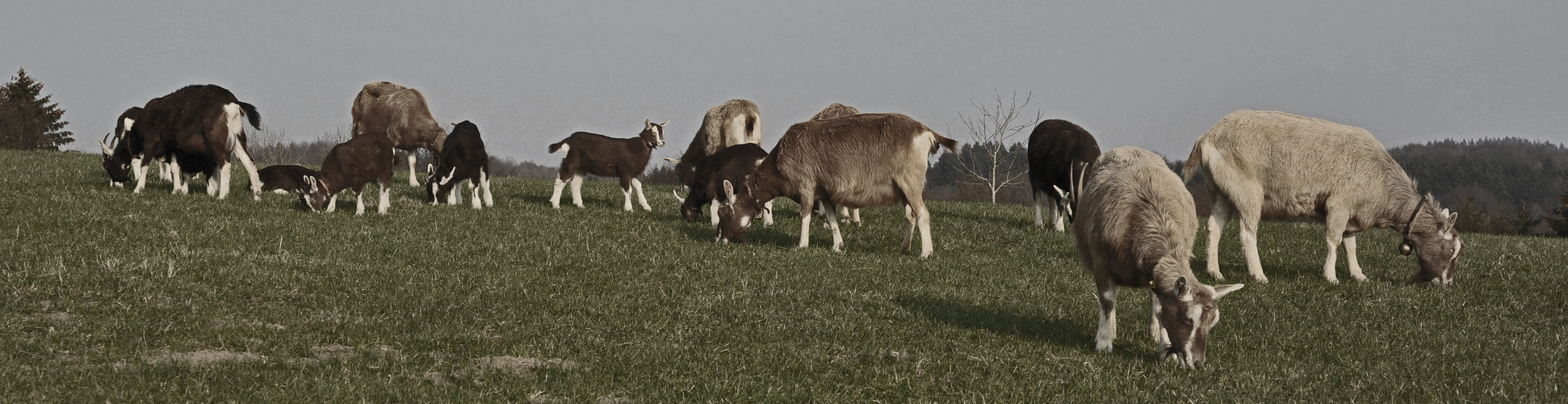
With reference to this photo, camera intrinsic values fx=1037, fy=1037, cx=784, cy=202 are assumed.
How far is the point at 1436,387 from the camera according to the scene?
7023 millimetres

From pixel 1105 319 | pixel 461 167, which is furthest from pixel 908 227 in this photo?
pixel 461 167

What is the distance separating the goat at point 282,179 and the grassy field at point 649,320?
2902 mm

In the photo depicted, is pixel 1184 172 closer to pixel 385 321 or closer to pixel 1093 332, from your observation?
pixel 1093 332

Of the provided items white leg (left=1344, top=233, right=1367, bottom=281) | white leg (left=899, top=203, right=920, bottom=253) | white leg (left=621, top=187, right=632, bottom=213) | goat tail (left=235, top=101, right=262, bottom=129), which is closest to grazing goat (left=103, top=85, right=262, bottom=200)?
goat tail (left=235, top=101, right=262, bottom=129)

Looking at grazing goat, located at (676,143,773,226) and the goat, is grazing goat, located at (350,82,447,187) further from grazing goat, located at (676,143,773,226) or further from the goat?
grazing goat, located at (676,143,773,226)

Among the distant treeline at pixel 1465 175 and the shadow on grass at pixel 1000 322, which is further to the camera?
the distant treeline at pixel 1465 175

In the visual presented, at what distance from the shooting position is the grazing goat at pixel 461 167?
15977 millimetres

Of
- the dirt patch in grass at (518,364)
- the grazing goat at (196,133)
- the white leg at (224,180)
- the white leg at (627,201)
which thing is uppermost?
the grazing goat at (196,133)

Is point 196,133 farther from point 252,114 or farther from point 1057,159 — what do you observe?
point 1057,159

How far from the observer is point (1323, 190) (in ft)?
38.2

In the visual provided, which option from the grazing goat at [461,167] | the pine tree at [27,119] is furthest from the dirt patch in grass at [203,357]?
the pine tree at [27,119]

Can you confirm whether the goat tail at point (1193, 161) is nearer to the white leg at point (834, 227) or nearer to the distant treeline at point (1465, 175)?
the white leg at point (834, 227)

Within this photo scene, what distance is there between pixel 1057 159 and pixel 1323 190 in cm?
434

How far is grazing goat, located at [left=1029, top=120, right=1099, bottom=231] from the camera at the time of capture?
15273 millimetres
